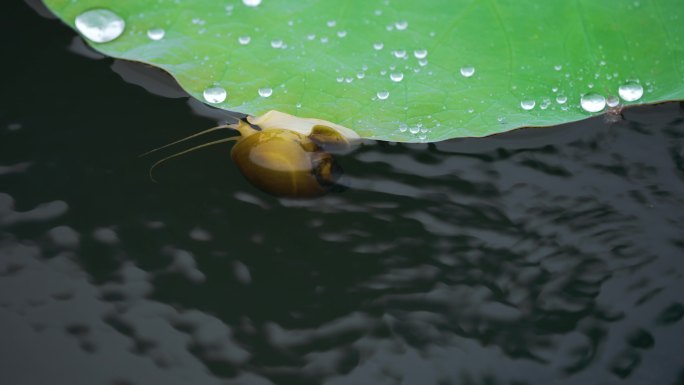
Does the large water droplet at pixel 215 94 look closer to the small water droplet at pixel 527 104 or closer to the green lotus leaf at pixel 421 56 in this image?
the green lotus leaf at pixel 421 56

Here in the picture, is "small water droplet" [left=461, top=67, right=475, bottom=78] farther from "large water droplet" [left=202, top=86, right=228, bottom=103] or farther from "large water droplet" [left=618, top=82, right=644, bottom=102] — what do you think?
"large water droplet" [left=202, top=86, right=228, bottom=103]

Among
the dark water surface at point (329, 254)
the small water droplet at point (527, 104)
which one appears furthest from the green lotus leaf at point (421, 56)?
the dark water surface at point (329, 254)

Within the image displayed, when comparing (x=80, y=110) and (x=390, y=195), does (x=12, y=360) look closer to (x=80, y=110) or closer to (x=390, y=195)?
(x=80, y=110)

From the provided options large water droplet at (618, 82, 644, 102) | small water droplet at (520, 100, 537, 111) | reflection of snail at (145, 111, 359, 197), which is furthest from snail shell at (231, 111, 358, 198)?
large water droplet at (618, 82, 644, 102)

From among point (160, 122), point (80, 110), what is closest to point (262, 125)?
point (160, 122)

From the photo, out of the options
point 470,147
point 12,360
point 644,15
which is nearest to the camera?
point 12,360

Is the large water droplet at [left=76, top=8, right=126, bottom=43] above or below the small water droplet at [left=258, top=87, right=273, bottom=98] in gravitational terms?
above

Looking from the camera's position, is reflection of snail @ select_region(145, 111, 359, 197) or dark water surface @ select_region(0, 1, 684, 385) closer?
dark water surface @ select_region(0, 1, 684, 385)

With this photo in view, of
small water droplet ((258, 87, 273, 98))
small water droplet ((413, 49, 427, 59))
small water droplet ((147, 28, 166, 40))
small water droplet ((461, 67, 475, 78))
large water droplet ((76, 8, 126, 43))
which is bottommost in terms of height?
small water droplet ((461, 67, 475, 78))
